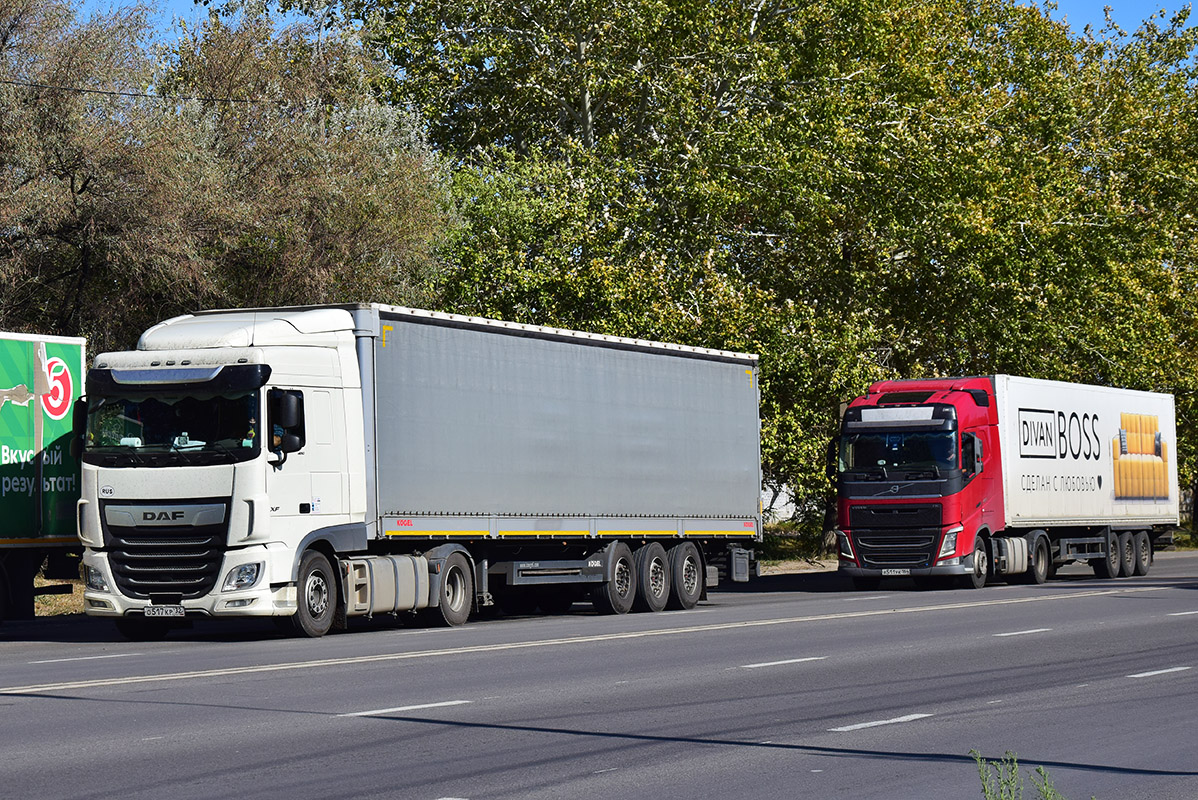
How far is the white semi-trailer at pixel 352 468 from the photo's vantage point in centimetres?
1864

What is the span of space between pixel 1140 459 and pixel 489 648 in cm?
2348

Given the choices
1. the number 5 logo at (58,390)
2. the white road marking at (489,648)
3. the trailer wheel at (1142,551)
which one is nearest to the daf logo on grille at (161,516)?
the white road marking at (489,648)

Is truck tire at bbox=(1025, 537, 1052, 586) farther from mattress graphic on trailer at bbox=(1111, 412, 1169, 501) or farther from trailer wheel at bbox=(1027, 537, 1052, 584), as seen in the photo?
mattress graphic on trailer at bbox=(1111, 412, 1169, 501)

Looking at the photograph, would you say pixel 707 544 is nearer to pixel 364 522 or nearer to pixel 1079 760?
pixel 364 522

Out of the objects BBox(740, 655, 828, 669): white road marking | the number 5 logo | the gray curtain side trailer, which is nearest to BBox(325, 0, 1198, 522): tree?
the gray curtain side trailer

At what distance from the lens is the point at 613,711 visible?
11602mm

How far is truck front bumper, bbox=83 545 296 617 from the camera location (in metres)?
18.4

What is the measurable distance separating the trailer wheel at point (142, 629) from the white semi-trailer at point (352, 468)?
36mm

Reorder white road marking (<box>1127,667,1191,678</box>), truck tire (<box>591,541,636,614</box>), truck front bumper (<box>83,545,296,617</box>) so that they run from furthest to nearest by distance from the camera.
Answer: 1. truck tire (<box>591,541,636,614</box>)
2. truck front bumper (<box>83,545,296,617</box>)
3. white road marking (<box>1127,667,1191,678</box>)

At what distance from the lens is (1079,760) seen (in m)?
9.42

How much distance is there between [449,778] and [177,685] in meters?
5.23

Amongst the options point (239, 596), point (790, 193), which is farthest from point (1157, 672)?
point (790, 193)

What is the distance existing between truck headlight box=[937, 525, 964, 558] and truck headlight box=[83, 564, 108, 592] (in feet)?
50.5

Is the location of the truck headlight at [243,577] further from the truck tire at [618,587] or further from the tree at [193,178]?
the tree at [193,178]
